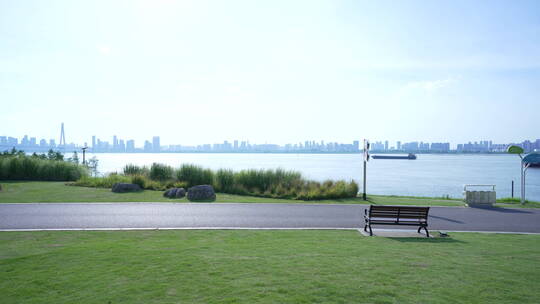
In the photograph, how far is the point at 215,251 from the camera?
721 centimetres

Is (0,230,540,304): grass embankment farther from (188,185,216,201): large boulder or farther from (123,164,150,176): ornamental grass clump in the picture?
(123,164,150,176): ornamental grass clump

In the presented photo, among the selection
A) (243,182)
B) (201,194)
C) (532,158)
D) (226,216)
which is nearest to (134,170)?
(243,182)

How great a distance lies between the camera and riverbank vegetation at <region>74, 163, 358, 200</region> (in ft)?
63.6

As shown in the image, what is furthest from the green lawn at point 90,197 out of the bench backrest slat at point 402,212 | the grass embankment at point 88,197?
the bench backrest slat at point 402,212

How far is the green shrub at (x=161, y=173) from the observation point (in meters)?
22.5

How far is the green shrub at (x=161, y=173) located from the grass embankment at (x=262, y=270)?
13612 millimetres

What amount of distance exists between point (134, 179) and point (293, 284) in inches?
697

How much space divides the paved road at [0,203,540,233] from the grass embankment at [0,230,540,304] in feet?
6.97

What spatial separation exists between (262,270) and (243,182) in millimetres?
15336

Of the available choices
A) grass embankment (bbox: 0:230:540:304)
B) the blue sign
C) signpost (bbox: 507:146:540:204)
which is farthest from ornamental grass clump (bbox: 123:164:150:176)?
the blue sign

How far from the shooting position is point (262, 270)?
5.93 metres

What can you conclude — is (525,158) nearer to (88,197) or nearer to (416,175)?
(88,197)

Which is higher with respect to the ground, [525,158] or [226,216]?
[525,158]

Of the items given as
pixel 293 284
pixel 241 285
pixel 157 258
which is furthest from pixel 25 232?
pixel 293 284
